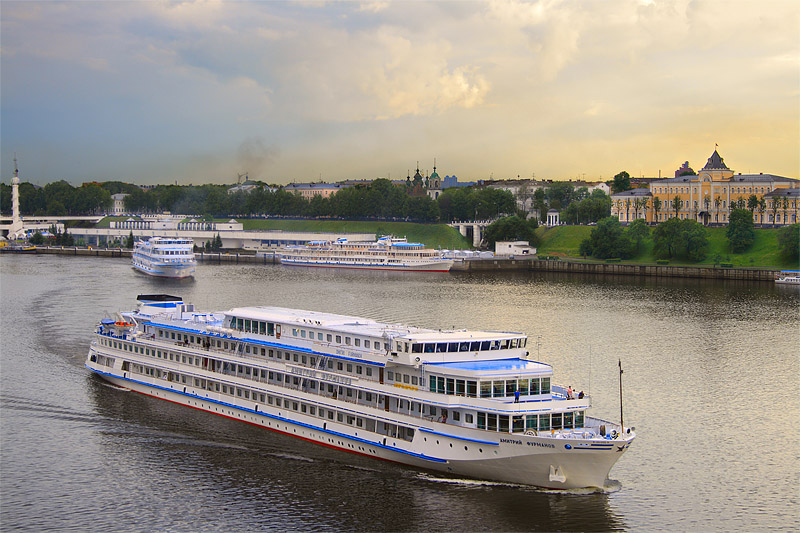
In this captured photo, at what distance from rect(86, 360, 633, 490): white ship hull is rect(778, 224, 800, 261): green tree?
90539mm

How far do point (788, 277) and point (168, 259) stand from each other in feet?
246

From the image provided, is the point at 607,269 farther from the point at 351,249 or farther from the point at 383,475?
the point at 383,475

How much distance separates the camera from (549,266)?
122312mm

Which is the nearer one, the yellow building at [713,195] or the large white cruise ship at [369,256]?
the large white cruise ship at [369,256]

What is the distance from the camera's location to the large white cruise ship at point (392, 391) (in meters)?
29.2

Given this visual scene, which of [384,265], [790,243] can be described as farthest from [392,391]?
[384,265]

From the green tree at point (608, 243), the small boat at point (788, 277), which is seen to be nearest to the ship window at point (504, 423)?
the small boat at point (788, 277)

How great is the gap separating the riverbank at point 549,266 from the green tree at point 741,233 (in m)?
9.75

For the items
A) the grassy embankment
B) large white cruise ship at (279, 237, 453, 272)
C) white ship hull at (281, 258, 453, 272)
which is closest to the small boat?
the grassy embankment

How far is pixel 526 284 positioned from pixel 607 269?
68.2 ft

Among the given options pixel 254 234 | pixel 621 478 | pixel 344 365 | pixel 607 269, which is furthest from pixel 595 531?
pixel 254 234

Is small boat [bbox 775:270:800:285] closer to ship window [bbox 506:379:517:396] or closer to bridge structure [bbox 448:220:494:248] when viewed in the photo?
bridge structure [bbox 448:220:494:248]

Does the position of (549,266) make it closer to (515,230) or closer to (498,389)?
(515,230)

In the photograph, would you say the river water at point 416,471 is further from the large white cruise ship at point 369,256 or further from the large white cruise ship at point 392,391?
the large white cruise ship at point 369,256
